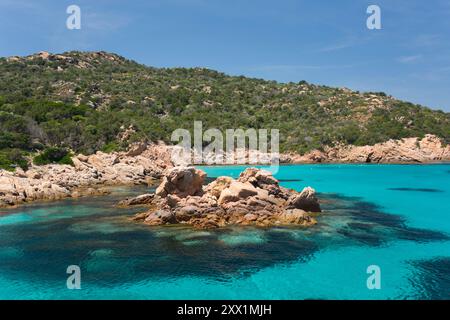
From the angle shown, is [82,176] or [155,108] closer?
[82,176]

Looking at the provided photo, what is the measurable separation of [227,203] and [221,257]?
10.5m

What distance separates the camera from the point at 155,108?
348 feet

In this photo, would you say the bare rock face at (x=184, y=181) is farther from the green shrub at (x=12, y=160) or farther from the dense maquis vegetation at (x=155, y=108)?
the dense maquis vegetation at (x=155, y=108)

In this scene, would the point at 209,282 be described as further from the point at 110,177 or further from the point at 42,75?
the point at 42,75

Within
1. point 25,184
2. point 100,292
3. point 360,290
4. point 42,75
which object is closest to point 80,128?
point 25,184

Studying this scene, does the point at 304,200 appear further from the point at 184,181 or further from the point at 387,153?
the point at 387,153

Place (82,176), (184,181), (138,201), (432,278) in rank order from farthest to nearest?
(82,176), (138,201), (184,181), (432,278)

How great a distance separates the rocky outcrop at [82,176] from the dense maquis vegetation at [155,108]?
17.2 feet

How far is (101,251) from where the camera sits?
2297cm

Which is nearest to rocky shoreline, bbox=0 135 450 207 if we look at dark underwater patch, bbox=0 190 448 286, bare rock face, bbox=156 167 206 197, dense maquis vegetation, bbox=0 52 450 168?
dense maquis vegetation, bbox=0 52 450 168

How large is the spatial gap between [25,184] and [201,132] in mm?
61811

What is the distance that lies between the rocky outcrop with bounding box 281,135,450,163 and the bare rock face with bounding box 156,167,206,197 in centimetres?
7393

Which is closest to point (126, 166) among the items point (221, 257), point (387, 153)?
point (221, 257)

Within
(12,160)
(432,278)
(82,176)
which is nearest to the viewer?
(432,278)
